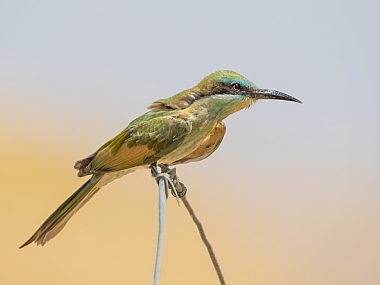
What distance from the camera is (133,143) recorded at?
1.00 metres

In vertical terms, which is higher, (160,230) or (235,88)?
(235,88)

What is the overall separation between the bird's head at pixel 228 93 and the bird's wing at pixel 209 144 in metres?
0.07

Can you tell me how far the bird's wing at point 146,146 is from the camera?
978 mm

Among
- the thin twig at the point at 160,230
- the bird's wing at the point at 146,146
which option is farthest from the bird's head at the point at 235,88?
the thin twig at the point at 160,230

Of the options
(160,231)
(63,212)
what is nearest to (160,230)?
(160,231)

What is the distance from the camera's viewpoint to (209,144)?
3.59ft

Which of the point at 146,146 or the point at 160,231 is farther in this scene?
the point at 146,146

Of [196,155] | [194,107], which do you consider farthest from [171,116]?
[196,155]

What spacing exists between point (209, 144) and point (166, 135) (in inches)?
6.1

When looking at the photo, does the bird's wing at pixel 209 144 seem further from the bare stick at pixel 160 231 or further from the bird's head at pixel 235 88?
the bare stick at pixel 160 231

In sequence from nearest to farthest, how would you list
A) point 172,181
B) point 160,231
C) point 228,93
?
point 160,231 → point 172,181 → point 228,93

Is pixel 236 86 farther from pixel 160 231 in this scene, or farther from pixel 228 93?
pixel 160 231

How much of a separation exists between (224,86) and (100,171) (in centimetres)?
33

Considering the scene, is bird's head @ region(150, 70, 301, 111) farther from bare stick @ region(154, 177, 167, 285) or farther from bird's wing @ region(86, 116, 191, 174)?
bare stick @ region(154, 177, 167, 285)
